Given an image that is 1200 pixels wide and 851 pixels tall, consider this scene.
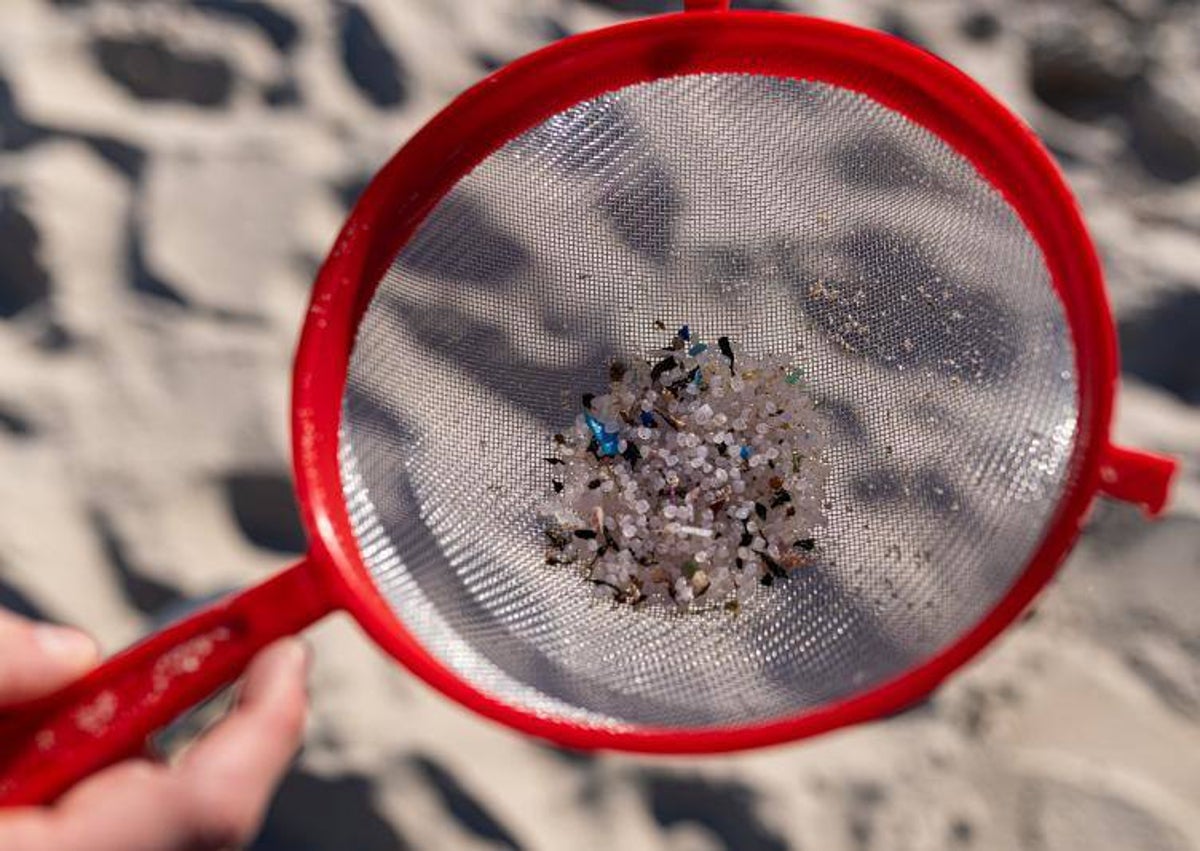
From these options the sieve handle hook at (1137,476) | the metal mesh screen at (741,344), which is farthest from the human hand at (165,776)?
the sieve handle hook at (1137,476)

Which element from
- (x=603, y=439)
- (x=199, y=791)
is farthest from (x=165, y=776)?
(x=603, y=439)

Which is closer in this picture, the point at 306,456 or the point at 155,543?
the point at 306,456

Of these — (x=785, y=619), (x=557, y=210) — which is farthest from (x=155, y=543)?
(x=785, y=619)

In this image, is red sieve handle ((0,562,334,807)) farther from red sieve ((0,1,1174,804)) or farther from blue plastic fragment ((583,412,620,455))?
blue plastic fragment ((583,412,620,455))

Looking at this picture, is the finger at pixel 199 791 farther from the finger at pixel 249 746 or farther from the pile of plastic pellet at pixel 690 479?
the pile of plastic pellet at pixel 690 479

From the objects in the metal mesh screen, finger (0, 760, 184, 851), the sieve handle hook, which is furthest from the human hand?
the sieve handle hook

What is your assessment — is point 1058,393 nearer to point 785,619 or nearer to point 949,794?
point 785,619
